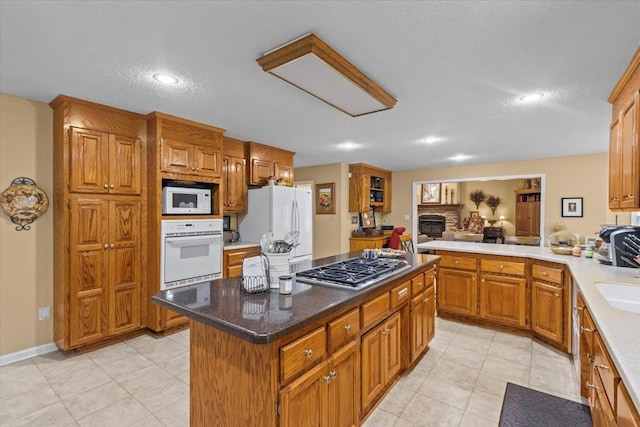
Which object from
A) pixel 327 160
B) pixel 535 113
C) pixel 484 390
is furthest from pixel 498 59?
pixel 327 160

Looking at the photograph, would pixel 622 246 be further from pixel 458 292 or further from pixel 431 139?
pixel 431 139

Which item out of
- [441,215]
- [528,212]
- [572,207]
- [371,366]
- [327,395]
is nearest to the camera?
[327,395]

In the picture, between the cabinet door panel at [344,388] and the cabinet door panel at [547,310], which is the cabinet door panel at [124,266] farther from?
the cabinet door panel at [547,310]

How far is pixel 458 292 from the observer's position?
11.9 ft

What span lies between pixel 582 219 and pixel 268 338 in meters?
6.44

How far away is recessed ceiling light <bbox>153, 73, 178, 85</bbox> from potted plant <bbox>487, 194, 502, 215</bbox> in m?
10.5

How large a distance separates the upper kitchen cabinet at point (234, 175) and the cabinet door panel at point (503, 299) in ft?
10.6

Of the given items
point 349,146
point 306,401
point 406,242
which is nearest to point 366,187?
point 406,242

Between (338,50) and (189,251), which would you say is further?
(189,251)

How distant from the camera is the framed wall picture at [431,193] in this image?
1095 centimetres

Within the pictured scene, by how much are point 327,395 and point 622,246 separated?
2681 millimetres

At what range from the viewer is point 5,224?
265 cm

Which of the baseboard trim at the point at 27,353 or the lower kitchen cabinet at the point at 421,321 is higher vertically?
the lower kitchen cabinet at the point at 421,321

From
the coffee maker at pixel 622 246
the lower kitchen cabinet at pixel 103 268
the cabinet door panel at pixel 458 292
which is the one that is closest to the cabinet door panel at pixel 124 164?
Result: the lower kitchen cabinet at pixel 103 268
